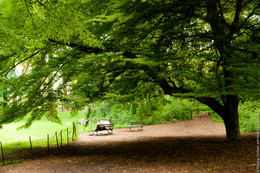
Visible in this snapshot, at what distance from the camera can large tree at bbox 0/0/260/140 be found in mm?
4365

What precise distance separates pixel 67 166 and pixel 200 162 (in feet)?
13.5

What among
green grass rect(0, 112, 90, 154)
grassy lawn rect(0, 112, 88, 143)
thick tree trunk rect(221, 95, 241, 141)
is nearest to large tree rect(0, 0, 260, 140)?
thick tree trunk rect(221, 95, 241, 141)

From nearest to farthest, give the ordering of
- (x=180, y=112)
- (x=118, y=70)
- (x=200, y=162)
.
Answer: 1. (x=200, y=162)
2. (x=118, y=70)
3. (x=180, y=112)

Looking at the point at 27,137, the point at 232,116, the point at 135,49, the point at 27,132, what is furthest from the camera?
the point at 27,132

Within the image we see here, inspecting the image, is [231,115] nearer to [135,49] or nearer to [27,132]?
[135,49]

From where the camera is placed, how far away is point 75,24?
3648mm

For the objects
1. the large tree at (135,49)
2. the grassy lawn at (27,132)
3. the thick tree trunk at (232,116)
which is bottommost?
the grassy lawn at (27,132)

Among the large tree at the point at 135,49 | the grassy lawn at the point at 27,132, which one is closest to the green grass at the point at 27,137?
the grassy lawn at the point at 27,132

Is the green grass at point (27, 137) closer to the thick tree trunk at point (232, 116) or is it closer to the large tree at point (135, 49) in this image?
the large tree at point (135, 49)

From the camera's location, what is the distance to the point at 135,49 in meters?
7.37

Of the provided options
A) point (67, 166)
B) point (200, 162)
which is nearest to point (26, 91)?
point (67, 166)

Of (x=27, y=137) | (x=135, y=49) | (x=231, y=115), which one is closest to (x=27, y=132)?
(x=27, y=137)

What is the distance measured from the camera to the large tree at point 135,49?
14.3 feet

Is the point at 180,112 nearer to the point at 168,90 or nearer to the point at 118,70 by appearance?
the point at 168,90
